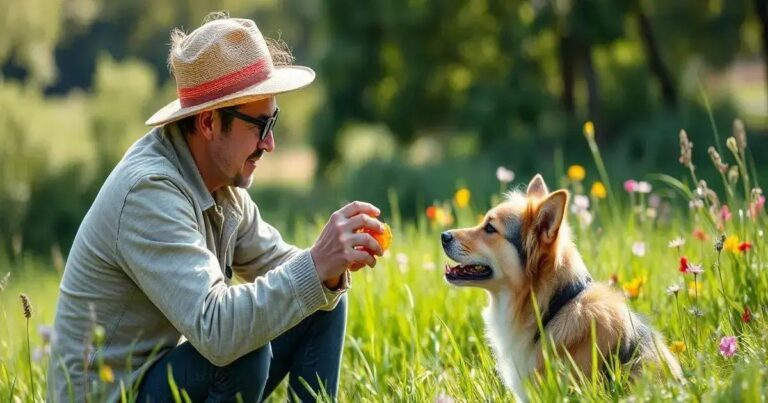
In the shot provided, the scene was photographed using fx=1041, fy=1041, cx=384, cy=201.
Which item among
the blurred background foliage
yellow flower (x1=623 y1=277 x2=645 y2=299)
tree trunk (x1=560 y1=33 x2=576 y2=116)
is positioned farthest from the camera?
tree trunk (x1=560 y1=33 x2=576 y2=116)

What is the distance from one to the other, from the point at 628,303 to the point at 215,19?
201 cm

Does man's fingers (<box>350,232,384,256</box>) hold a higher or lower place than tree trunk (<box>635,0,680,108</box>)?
higher

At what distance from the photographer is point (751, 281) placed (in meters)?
4.30

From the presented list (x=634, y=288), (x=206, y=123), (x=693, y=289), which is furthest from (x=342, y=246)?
(x=693, y=289)

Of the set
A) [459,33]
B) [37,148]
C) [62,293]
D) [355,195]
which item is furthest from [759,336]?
[37,148]

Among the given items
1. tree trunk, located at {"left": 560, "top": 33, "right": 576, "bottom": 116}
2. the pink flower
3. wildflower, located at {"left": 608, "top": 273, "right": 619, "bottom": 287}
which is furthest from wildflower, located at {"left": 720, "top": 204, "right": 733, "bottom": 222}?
tree trunk, located at {"left": 560, "top": 33, "right": 576, "bottom": 116}

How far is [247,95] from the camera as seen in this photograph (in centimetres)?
361

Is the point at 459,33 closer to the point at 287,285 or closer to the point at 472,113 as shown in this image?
the point at 472,113

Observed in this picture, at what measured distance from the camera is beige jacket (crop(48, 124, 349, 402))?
335 centimetres

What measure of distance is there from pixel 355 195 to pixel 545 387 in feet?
47.5

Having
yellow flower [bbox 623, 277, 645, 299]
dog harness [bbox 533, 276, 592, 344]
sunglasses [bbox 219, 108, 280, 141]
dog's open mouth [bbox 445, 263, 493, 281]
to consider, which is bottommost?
yellow flower [bbox 623, 277, 645, 299]

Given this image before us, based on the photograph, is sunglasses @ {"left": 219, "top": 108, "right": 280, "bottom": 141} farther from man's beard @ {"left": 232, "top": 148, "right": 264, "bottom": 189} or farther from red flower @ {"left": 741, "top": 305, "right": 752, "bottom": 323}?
red flower @ {"left": 741, "top": 305, "right": 752, "bottom": 323}

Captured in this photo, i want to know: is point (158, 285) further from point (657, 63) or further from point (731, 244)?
point (657, 63)

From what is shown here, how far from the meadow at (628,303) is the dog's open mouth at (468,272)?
0.75 ft
